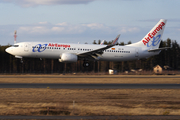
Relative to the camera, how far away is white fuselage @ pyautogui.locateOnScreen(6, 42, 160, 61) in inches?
1735

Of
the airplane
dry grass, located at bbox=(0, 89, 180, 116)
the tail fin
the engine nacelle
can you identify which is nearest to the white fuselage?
the airplane

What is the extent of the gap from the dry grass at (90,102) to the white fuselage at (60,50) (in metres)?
19.5

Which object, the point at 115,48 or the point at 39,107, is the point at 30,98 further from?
the point at 115,48

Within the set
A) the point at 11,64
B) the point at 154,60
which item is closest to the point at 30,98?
the point at 11,64

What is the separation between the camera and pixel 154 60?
92438 mm

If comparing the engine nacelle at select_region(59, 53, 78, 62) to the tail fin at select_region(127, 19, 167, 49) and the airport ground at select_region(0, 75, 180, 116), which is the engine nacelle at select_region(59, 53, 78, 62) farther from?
the airport ground at select_region(0, 75, 180, 116)

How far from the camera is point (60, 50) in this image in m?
45.1

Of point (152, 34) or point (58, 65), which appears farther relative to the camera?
point (58, 65)

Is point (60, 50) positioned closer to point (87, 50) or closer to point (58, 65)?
point (87, 50)

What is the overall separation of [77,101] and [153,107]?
619cm

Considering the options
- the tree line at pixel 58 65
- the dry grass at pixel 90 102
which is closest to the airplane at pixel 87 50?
the dry grass at pixel 90 102

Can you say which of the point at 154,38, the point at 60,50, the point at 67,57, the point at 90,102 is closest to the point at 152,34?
the point at 154,38

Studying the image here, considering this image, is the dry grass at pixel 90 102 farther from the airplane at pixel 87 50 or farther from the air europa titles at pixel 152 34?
the air europa titles at pixel 152 34

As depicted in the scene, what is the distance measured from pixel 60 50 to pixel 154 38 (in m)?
20.9
